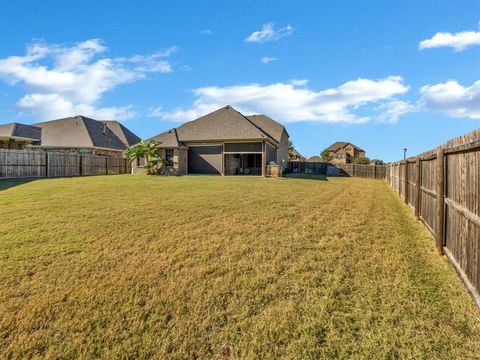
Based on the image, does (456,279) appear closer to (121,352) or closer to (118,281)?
(121,352)

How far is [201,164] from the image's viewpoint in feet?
83.0

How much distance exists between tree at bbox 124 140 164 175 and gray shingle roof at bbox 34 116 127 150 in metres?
6.93

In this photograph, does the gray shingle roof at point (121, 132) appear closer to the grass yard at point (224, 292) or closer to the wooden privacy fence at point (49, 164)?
the wooden privacy fence at point (49, 164)

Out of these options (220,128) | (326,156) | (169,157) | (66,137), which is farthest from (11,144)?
(326,156)

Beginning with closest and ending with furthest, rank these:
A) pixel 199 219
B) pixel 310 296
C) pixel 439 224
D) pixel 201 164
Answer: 1. pixel 310 296
2. pixel 439 224
3. pixel 199 219
4. pixel 201 164

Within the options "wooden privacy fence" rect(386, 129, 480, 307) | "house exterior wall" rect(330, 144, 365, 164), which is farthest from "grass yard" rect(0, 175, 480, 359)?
"house exterior wall" rect(330, 144, 365, 164)

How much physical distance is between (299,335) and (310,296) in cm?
75

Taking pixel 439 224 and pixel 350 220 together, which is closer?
pixel 439 224

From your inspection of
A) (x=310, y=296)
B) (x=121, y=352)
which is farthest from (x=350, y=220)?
(x=121, y=352)

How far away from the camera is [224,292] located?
11.7 feet

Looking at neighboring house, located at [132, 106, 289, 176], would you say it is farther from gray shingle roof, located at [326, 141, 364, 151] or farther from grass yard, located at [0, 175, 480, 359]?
gray shingle roof, located at [326, 141, 364, 151]

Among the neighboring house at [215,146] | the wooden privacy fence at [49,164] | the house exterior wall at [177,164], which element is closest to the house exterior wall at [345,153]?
the neighboring house at [215,146]

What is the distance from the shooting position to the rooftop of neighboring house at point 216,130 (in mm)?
23859

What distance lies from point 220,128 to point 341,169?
1681 centimetres
